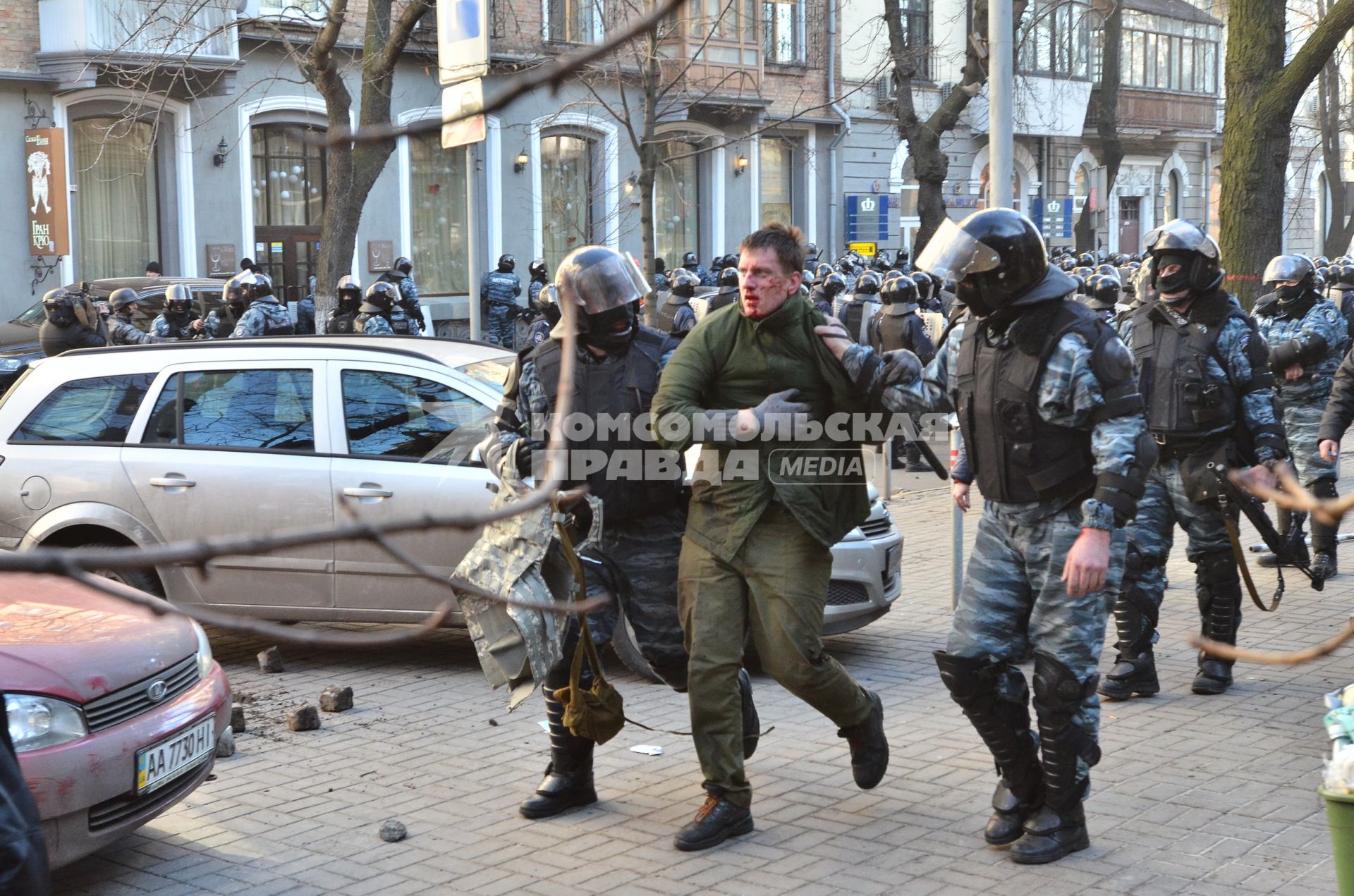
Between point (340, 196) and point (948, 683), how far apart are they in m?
14.1

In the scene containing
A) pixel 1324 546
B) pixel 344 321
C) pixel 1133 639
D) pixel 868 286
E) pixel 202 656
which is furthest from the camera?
pixel 868 286

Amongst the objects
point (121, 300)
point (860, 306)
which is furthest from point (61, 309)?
point (860, 306)

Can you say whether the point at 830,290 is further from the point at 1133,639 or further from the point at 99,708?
the point at 99,708

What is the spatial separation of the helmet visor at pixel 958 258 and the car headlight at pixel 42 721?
2.73 metres

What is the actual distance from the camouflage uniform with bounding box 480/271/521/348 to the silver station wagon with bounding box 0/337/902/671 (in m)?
14.5

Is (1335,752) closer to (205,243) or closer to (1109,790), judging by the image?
(1109,790)

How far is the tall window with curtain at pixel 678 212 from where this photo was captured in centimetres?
3356

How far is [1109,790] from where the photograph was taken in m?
5.33

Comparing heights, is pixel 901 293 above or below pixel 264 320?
above

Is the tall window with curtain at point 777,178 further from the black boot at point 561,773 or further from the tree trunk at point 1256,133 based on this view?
the black boot at point 561,773

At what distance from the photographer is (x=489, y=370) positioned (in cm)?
730

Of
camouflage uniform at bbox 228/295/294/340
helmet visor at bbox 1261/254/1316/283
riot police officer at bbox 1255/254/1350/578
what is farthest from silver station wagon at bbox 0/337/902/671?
camouflage uniform at bbox 228/295/294/340

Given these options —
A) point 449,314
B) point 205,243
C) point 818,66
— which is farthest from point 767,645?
point 818,66

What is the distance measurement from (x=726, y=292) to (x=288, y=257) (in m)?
13.6
